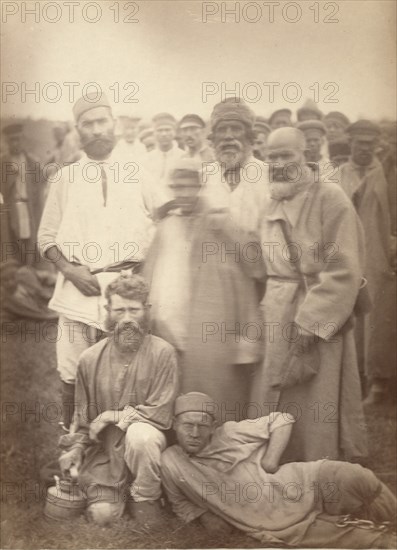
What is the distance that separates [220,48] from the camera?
4.49 meters

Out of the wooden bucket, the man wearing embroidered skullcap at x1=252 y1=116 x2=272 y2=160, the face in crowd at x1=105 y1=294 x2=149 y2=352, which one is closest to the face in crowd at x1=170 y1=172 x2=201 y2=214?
the man wearing embroidered skullcap at x1=252 y1=116 x2=272 y2=160

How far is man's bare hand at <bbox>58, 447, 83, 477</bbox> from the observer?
14.7 ft

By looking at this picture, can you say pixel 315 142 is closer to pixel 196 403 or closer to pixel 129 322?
pixel 129 322

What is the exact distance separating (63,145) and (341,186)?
1.57 meters

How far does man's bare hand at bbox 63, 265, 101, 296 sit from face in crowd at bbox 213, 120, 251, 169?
976 mm

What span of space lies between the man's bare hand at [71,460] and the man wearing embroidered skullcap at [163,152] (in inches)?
60.1

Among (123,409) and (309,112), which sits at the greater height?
(309,112)

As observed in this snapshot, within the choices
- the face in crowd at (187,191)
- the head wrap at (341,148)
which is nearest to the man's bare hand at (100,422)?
the face in crowd at (187,191)

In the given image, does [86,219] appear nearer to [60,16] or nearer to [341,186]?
[60,16]

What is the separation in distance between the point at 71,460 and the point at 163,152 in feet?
5.92

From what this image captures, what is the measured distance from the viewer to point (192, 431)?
443 cm

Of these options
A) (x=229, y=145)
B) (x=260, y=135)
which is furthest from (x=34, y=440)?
(x=260, y=135)

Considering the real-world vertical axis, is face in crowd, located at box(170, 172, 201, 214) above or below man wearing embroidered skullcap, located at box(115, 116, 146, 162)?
below

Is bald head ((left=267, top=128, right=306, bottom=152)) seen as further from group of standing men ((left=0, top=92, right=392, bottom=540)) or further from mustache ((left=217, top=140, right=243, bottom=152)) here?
mustache ((left=217, top=140, right=243, bottom=152))
